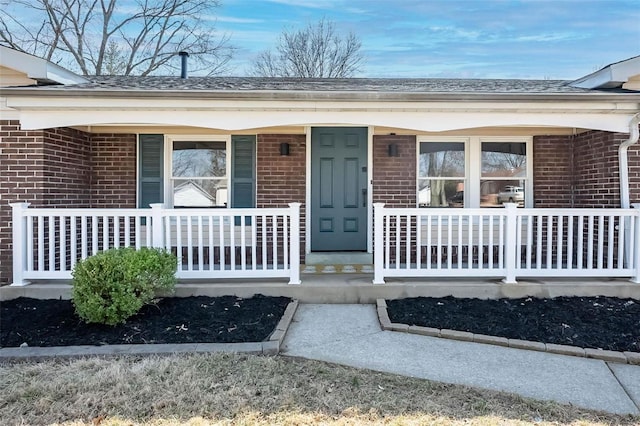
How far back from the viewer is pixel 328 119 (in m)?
Answer: 5.14

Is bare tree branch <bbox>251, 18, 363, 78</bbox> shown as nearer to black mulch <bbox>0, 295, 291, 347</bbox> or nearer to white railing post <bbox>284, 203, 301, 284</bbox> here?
white railing post <bbox>284, 203, 301, 284</bbox>

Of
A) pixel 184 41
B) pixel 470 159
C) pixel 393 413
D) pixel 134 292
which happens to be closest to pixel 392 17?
pixel 470 159

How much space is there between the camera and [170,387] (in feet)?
9.54

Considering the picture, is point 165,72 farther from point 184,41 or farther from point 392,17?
point 392,17

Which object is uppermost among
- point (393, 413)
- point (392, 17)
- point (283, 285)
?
point (392, 17)

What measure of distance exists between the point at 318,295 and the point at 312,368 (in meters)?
1.81

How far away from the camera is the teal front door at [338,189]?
6844mm

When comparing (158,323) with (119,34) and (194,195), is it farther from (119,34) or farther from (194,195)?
(119,34)

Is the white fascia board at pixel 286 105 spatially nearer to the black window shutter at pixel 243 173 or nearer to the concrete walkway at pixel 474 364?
the black window shutter at pixel 243 173

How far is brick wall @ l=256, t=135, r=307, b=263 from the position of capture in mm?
6812

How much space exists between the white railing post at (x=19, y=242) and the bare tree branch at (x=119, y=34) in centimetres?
1398

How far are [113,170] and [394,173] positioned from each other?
473 centimetres

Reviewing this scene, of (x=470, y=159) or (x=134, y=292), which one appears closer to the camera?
(x=134, y=292)

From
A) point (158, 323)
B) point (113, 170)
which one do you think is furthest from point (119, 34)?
point (158, 323)
